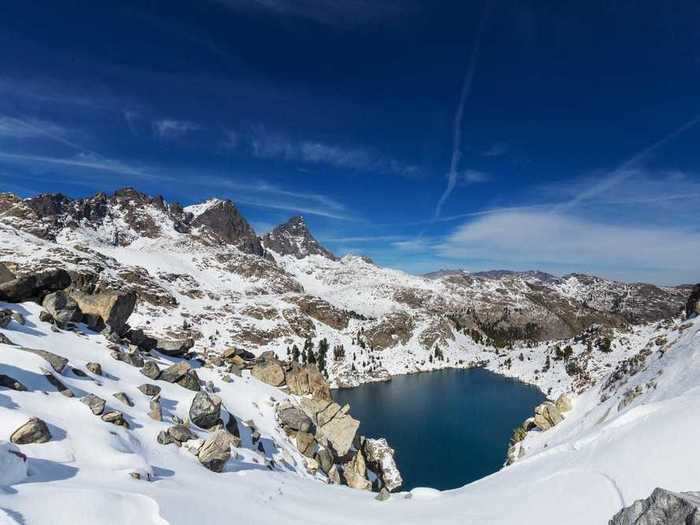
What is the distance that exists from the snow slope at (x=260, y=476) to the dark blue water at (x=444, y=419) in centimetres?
4826

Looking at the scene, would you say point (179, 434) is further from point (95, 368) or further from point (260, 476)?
point (95, 368)

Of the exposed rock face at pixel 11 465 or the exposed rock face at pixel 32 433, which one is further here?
the exposed rock face at pixel 32 433

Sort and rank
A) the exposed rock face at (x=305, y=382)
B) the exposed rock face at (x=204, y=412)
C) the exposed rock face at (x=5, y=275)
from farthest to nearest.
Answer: the exposed rock face at (x=305, y=382), the exposed rock face at (x=5, y=275), the exposed rock face at (x=204, y=412)

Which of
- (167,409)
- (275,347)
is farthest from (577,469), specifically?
(275,347)

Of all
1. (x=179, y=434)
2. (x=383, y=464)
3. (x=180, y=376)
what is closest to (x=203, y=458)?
(x=179, y=434)

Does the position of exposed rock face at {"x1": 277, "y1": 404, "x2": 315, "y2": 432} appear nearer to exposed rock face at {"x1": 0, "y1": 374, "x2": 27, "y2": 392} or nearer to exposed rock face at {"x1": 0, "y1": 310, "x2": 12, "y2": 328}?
exposed rock face at {"x1": 0, "y1": 310, "x2": 12, "y2": 328}

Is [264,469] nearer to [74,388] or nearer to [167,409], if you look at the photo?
[167,409]

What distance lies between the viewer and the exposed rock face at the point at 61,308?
2714 cm

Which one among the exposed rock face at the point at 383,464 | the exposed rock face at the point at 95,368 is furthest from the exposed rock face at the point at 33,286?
the exposed rock face at the point at 383,464

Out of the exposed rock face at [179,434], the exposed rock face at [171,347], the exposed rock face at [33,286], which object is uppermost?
the exposed rock face at [33,286]

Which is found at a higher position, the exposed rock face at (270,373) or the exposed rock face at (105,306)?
the exposed rock face at (105,306)

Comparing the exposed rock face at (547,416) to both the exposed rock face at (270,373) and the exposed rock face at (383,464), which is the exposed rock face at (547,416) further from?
the exposed rock face at (270,373)

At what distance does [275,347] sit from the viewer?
608 feet

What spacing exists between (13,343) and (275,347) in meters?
170
